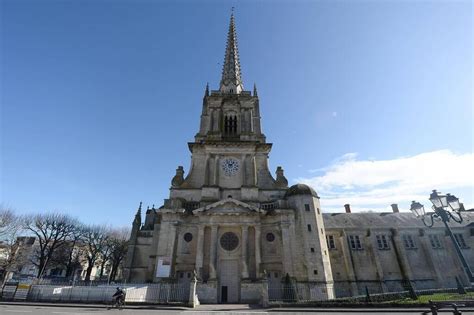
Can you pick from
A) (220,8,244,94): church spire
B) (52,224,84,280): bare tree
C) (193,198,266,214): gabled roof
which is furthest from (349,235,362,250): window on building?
(52,224,84,280): bare tree

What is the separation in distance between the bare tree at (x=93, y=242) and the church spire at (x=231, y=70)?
3686cm

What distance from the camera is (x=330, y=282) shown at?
2216 centimetres

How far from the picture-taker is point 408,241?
2827cm

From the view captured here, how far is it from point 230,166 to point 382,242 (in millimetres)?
21148

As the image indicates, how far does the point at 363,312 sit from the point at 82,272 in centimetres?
6600

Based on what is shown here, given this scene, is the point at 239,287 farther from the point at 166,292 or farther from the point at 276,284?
the point at 166,292

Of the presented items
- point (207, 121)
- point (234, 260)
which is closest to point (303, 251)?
point (234, 260)

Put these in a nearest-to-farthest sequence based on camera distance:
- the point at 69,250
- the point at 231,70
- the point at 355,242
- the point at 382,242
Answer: the point at 355,242
the point at 382,242
the point at 231,70
the point at 69,250

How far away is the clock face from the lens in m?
29.6

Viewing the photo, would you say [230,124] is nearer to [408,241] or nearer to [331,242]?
[331,242]

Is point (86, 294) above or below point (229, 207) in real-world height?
below

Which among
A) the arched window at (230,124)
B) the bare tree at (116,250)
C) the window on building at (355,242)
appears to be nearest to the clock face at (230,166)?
the arched window at (230,124)

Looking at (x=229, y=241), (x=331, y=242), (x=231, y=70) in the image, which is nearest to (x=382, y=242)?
(x=331, y=242)

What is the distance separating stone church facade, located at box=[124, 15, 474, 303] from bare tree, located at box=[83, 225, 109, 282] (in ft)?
63.2
